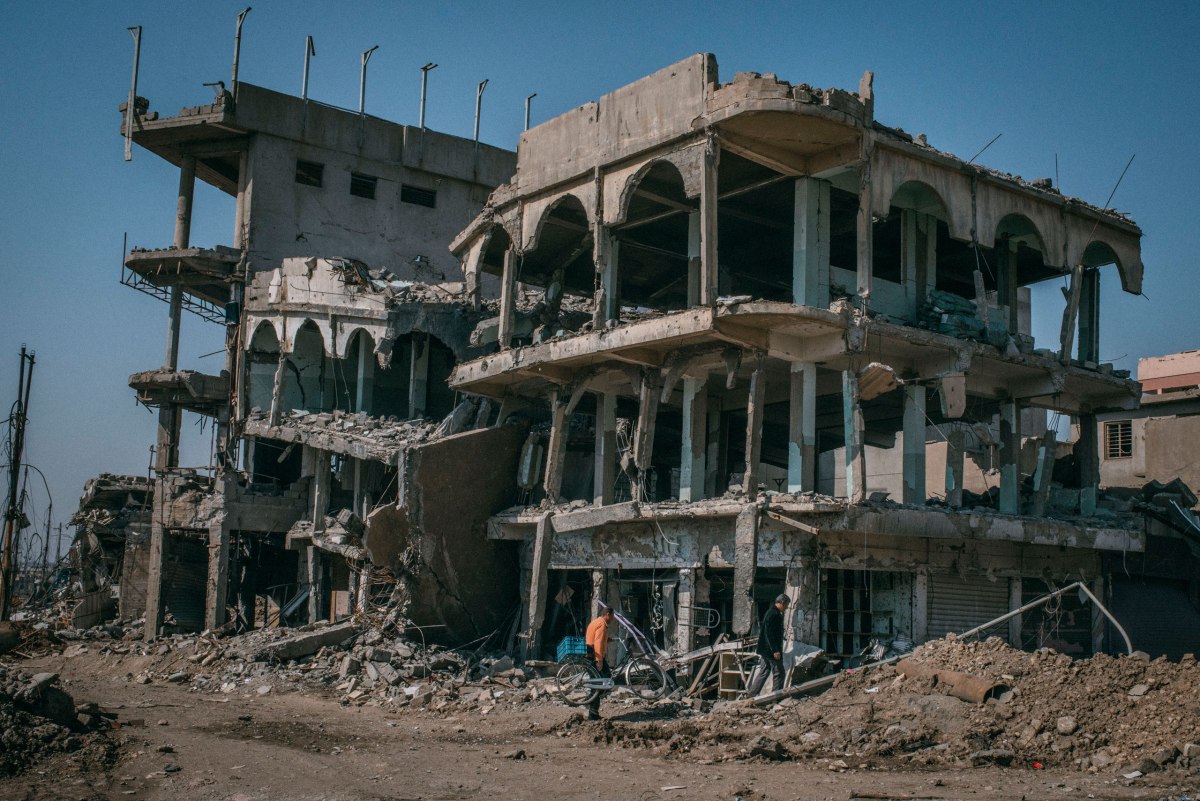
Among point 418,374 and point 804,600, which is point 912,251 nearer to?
point 804,600

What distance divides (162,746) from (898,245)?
16197 millimetres

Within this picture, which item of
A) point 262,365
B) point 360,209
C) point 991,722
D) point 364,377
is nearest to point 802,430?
point 991,722

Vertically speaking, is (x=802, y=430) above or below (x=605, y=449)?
above

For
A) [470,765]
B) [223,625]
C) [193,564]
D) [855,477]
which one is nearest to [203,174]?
[193,564]

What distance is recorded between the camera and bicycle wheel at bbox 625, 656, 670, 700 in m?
16.0

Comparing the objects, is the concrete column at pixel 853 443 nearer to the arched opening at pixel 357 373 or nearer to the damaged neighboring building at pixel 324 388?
the damaged neighboring building at pixel 324 388

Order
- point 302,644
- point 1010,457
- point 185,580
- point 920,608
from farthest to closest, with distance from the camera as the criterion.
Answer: point 185,580 → point 1010,457 → point 302,644 → point 920,608

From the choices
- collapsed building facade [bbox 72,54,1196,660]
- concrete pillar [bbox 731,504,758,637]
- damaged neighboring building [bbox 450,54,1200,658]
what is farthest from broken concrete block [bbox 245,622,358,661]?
concrete pillar [bbox 731,504,758,637]

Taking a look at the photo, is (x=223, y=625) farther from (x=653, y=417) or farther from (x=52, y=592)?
(x=52, y=592)

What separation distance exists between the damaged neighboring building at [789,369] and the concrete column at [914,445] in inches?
1.8

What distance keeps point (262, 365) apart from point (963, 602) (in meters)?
19.8

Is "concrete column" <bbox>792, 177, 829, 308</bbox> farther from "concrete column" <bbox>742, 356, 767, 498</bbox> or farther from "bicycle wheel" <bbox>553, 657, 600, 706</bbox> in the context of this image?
"bicycle wheel" <bbox>553, 657, 600, 706</bbox>

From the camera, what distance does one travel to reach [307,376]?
2925cm

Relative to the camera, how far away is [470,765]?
11.8 m
